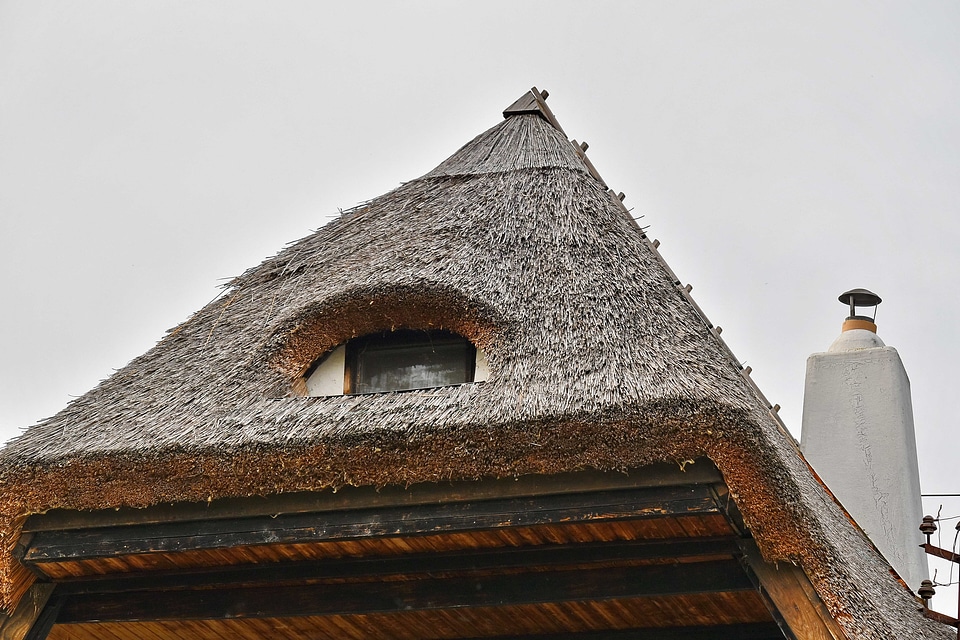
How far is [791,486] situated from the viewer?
4141 mm

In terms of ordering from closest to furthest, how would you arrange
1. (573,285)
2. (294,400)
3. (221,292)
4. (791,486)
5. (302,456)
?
1. (791,486)
2. (302,456)
3. (294,400)
4. (573,285)
5. (221,292)

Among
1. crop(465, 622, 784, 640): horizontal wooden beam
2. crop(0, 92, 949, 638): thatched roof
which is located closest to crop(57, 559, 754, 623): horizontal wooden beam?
crop(0, 92, 949, 638): thatched roof

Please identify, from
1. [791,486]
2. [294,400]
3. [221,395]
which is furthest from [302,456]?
[791,486]

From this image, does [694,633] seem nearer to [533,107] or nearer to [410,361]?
[410,361]

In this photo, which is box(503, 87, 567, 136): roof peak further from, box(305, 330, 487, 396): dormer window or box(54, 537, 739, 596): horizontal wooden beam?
box(54, 537, 739, 596): horizontal wooden beam

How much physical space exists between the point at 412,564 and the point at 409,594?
0.57 feet

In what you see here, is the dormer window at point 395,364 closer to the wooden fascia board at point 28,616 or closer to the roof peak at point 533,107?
the wooden fascia board at point 28,616

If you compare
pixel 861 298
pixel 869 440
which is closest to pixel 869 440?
pixel 869 440

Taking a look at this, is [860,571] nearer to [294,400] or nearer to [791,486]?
[791,486]

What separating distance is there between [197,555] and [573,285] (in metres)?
2.15

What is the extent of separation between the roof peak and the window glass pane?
2692 millimetres

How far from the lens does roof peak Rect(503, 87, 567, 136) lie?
785 cm

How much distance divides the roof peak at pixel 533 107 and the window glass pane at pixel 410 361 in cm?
269

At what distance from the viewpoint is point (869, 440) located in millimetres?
7945
